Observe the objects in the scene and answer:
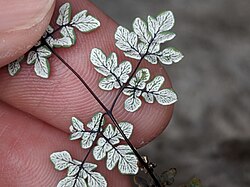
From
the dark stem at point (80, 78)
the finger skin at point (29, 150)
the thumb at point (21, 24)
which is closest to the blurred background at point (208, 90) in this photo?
the finger skin at point (29, 150)

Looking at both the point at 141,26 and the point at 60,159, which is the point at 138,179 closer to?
the point at 60,159

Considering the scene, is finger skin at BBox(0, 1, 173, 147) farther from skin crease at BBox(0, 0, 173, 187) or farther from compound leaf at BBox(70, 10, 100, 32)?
compound leaf at BBox(70, 10, 100, 32)

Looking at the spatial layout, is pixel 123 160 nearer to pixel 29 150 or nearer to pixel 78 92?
pixel 78 92

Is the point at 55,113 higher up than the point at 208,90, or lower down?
higher up

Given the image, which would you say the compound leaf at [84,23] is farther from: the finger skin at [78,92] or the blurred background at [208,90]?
the blurred background at [208,90]

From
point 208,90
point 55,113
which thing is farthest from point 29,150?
point 208,90
